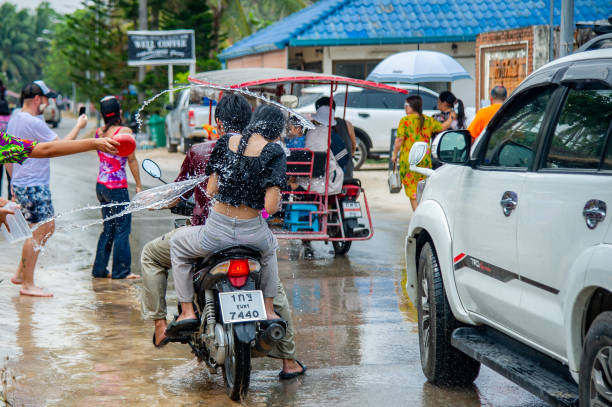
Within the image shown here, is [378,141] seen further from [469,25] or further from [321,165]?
[321,165]

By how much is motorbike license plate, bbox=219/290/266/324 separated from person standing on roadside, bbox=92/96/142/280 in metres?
3.94

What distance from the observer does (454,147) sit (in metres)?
5.36

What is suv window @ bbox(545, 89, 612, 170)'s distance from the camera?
161 inches

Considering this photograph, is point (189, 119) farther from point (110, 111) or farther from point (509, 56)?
point (110, 111)

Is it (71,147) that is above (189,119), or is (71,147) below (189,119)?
above

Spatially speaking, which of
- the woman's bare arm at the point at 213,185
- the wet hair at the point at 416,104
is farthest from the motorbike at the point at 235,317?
the wet hair at the point at 416,104

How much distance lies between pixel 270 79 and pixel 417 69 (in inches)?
243

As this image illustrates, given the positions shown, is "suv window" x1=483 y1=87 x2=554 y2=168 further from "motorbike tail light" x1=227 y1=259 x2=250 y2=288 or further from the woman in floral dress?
the woman in floral dress

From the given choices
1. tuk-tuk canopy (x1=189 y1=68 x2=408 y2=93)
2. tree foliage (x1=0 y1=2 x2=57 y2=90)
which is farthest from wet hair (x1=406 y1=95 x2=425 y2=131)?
tree foliage (x1=0 y1=2 x2=57 y2=90)

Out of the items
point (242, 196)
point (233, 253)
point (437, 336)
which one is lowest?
point (437, 336)

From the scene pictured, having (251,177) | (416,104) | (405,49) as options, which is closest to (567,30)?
(416,104)

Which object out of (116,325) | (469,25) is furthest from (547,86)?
(469,25)

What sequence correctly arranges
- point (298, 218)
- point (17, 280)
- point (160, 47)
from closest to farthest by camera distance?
point (17, 280) → point (298, 218) → point (160, 47)

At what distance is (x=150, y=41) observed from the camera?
32.2 m
